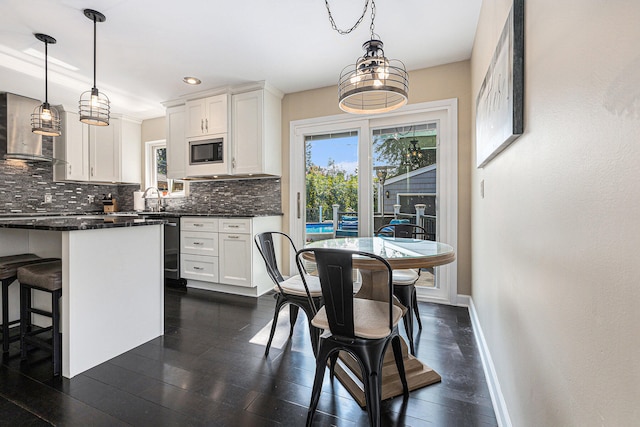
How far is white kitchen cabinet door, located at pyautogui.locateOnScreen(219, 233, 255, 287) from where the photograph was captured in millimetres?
3342

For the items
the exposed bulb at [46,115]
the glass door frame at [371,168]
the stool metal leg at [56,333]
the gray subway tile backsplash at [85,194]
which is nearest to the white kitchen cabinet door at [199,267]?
the gray subway tile backsplash at [85,194]

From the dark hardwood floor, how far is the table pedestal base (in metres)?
0.04

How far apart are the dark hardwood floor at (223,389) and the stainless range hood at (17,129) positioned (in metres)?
2.78

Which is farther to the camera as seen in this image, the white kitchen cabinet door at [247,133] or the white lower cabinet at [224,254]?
the white kitchen cabinet door at [247,133]

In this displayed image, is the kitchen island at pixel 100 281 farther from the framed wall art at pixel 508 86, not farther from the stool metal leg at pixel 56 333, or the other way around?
the framed wall art at pixel 508 86

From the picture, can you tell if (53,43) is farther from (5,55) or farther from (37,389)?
(37,389)

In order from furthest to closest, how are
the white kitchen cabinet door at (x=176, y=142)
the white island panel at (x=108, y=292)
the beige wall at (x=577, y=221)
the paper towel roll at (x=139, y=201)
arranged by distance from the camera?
the paper towel roll at (x=139, y=201)
the white kitchen cabinet door at (x=176, y=142)
the white island panel at (x=108, y=292)
the beige wall at (x=577, y=221)

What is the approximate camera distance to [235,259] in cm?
340

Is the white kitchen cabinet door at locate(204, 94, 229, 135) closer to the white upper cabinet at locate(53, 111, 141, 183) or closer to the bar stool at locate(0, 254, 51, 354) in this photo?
the white upper cabinet at locate(53, 111, 141, 183)

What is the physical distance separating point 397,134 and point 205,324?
106 inches

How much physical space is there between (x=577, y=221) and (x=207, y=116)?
12.7ft

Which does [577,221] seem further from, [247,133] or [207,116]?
[207,116]

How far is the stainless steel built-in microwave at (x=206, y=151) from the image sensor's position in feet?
12.1

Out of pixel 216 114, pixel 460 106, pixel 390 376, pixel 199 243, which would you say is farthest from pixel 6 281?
pixel 460 106
